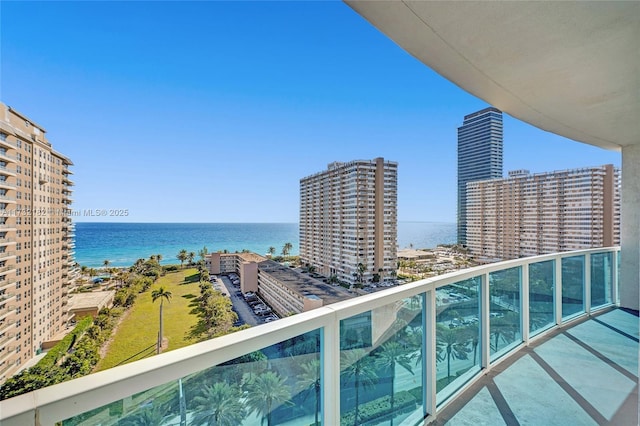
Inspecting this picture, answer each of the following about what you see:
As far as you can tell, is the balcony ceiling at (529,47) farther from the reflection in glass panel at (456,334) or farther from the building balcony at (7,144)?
the building balcony at (7,144)

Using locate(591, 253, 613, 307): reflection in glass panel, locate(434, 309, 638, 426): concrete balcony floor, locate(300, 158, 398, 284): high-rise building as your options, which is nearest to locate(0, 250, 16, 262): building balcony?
locate(434, 309, 638, 426): concrete balcony floor

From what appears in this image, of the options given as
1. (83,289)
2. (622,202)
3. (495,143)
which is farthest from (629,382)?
(495,143)

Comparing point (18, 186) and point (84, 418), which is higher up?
point (18, 186)

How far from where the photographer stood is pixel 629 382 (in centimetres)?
186

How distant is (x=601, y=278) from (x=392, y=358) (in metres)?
3.72

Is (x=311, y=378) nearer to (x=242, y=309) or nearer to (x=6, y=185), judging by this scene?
(x=6, y=185)

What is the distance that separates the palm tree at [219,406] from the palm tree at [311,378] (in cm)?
23

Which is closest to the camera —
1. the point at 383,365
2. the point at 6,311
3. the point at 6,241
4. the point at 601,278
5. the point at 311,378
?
the point at 311,378

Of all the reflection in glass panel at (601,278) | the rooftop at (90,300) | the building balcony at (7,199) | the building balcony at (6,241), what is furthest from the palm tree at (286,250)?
the reflection in glass panel at (601,278)

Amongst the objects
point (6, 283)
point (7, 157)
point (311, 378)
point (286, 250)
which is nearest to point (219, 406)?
point (311, 378)

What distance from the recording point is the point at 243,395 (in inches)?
31.5

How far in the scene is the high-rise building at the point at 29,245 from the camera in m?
18.4

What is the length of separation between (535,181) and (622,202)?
105 ft

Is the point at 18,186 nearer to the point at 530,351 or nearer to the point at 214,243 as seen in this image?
the point at 530,351
